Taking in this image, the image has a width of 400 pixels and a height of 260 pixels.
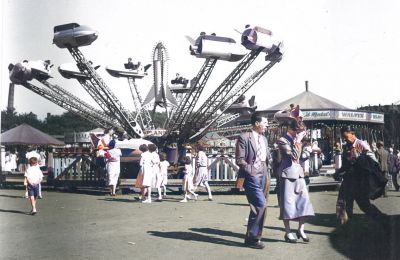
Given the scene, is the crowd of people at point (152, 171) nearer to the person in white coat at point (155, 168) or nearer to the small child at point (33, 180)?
the person in white coat at point (155, 168)

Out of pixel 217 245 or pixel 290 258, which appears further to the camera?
pixel 217 245

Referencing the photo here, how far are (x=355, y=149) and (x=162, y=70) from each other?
15.8 meters

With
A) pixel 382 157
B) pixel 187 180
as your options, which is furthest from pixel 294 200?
pixel 382 157

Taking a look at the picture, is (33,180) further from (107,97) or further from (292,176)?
(107,97)

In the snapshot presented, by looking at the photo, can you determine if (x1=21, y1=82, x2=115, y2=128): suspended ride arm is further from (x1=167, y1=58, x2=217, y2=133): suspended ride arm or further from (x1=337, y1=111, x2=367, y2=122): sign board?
(x1=337, y1=111, x2=367, y2=122): sign board

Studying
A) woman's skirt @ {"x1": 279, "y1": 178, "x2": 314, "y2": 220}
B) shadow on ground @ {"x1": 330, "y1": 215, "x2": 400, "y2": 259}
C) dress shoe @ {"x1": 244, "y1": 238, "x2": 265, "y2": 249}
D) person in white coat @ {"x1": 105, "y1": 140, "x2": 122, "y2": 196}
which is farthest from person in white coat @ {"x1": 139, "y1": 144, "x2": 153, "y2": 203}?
dress shoe @ {"x1": 244, "y1": 238, "x2": 265, "y2": 249}

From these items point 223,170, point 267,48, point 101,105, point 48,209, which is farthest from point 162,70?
point 48,209

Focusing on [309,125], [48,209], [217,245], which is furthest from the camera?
[309,125]

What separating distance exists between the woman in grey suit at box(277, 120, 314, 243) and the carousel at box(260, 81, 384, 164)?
1785cm

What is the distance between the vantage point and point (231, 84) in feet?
69.4

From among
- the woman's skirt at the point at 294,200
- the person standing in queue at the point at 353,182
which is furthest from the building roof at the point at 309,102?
the woman's skirt at the point at 294,200

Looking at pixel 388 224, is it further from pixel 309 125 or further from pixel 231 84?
pixel 309 125

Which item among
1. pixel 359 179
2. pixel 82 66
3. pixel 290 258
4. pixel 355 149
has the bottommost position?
pixel 290 258

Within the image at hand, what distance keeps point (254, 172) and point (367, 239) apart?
1788mm
